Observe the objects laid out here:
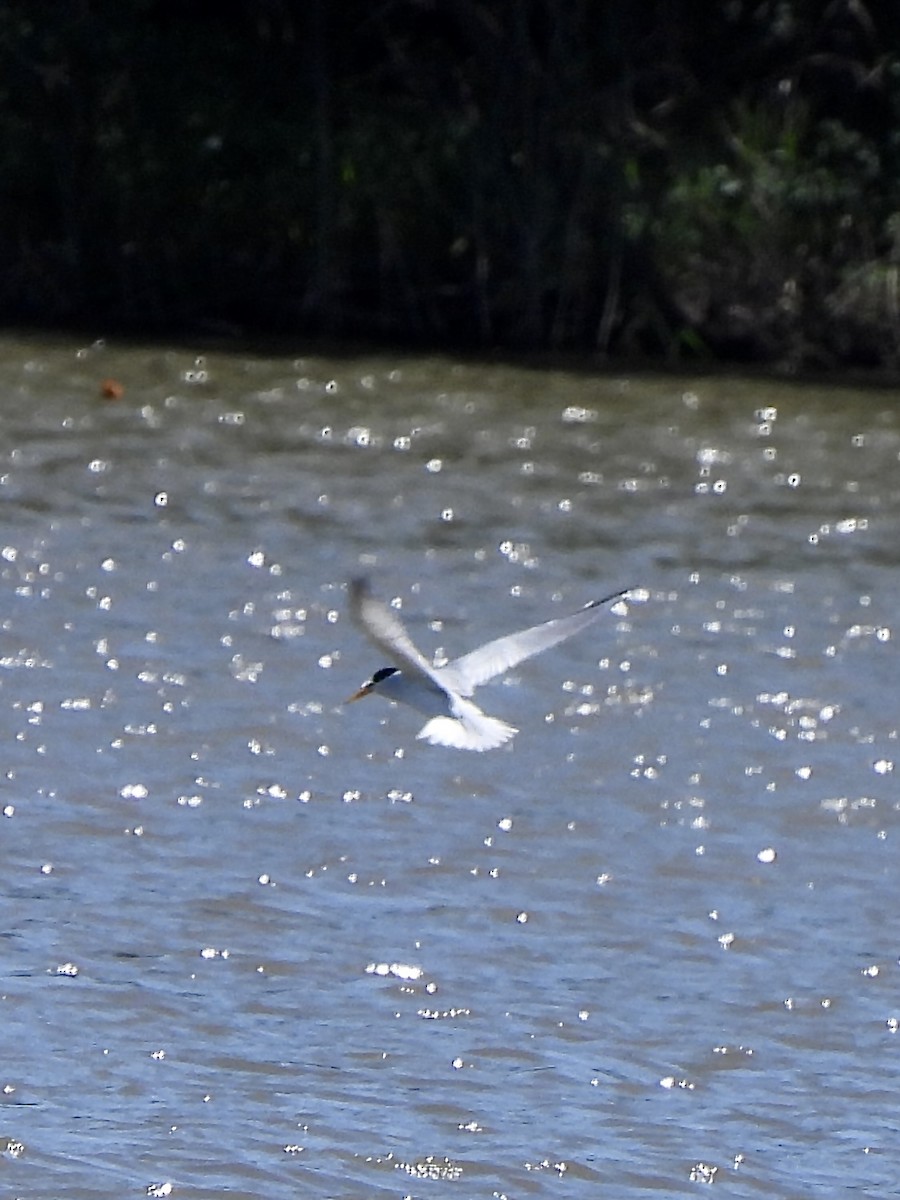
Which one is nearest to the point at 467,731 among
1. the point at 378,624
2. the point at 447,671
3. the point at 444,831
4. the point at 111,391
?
the point at 447,671

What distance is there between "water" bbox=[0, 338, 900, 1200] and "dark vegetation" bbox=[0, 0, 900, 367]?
9.59 feet

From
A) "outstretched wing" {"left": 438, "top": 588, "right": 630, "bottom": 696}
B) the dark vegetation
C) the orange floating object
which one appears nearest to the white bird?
"outstretched wing" {"left": 438, "top": 588, "right": 630, "bottom": 696}

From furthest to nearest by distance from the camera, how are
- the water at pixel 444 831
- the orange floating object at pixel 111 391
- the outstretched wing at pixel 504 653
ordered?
the orange floating object at pixel 111 391
the outstretched wing at pixel 504 653
the water at pixel 444 831

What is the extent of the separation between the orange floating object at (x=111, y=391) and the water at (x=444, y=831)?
106cm

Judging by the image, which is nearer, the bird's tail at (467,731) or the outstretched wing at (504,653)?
the bird's tail at (467,731)

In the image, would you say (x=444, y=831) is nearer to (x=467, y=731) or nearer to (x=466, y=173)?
(x=467, y=731)

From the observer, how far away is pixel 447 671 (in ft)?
21.1

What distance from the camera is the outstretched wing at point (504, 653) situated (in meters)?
6.25

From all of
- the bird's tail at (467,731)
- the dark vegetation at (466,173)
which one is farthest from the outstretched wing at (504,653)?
the dark vegetation at (466,173)

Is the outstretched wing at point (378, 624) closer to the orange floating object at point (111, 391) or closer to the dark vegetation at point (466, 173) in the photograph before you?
the orange floating object at point (111, 391)

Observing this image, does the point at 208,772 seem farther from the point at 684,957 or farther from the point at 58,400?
the point at 58,400

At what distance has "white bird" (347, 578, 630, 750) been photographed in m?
5.75

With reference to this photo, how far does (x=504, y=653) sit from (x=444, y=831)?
0.94 m

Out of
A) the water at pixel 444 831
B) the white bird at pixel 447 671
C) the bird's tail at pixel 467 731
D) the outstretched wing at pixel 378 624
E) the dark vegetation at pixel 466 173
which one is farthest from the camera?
the dark vegetation at pixel 466 173
